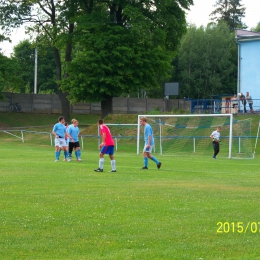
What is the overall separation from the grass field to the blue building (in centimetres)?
3356

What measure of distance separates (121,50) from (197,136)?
40.1ft

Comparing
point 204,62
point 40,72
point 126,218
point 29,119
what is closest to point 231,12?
point 204,62

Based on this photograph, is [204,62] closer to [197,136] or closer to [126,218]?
[197,136]

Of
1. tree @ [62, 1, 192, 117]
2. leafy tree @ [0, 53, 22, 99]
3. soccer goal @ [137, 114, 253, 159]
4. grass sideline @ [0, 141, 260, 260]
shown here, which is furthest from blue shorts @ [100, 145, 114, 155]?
leafy tree @ [0, 53, 22, 99]

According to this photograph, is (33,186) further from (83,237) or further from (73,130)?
(73,130)

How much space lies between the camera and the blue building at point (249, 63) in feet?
156

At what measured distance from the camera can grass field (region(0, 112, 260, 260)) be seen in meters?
7.57

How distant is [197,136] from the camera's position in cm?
3625

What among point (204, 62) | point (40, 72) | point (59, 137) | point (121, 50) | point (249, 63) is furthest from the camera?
point (40, 72)

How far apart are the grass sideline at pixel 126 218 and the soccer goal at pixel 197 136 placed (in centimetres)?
1839

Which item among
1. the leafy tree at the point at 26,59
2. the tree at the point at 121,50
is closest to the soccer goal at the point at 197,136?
the tree at the point at 121,50

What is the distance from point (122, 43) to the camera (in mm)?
45875

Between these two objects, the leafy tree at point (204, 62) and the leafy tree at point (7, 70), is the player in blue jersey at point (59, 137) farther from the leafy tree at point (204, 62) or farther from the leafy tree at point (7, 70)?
the leafy tree at point (204, 62)
